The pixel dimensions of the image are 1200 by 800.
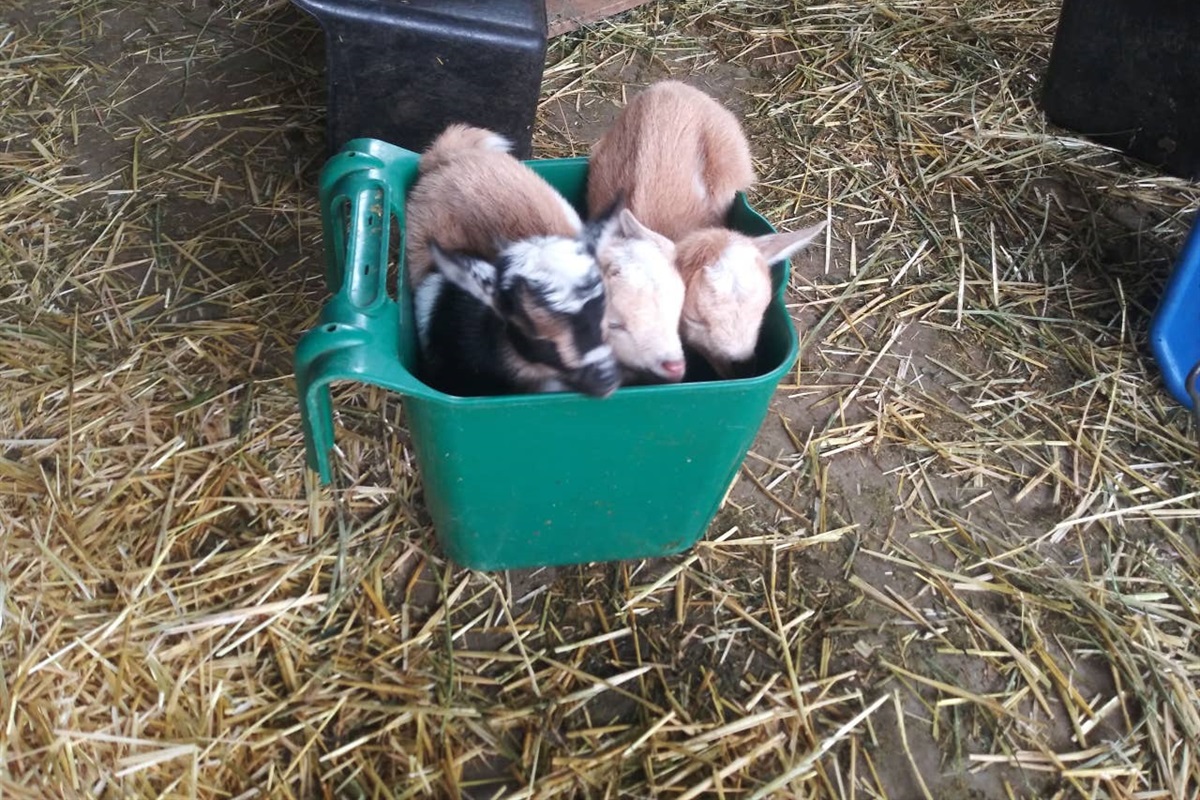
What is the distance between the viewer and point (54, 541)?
2170mm

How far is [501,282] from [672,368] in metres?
0.40

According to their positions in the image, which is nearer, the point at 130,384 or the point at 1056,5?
the point at 130,384

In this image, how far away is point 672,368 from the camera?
1901mm

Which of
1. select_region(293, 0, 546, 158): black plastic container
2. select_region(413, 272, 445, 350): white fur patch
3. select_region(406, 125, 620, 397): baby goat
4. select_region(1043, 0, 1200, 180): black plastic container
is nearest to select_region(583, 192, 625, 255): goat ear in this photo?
select_region(406, 125, 620, 397): baby goat

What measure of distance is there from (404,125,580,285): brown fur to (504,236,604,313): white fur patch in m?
0.32

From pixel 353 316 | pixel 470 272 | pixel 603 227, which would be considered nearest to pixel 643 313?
pixel 603 227

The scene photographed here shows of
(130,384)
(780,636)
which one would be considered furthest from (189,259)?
(780,636)

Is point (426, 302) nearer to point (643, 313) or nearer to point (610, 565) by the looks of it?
point (643, 313)

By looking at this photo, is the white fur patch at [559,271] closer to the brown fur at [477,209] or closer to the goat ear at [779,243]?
the brown fur at [477,209]

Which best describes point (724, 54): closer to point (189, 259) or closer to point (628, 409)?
point (189, 259)

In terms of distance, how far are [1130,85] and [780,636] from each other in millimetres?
2827

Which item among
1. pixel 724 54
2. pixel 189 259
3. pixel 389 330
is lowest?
pixel 189 259

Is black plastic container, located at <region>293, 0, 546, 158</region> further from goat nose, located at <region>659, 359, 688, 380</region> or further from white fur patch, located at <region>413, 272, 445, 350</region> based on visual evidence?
goat nose, located at <region>659, 359, 688, 380</region>

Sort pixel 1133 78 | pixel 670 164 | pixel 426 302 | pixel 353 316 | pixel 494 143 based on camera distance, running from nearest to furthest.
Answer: pixel 353 316, pixel 426 302, pixel 670 164, pixel 494 143, pixel 1133 78
